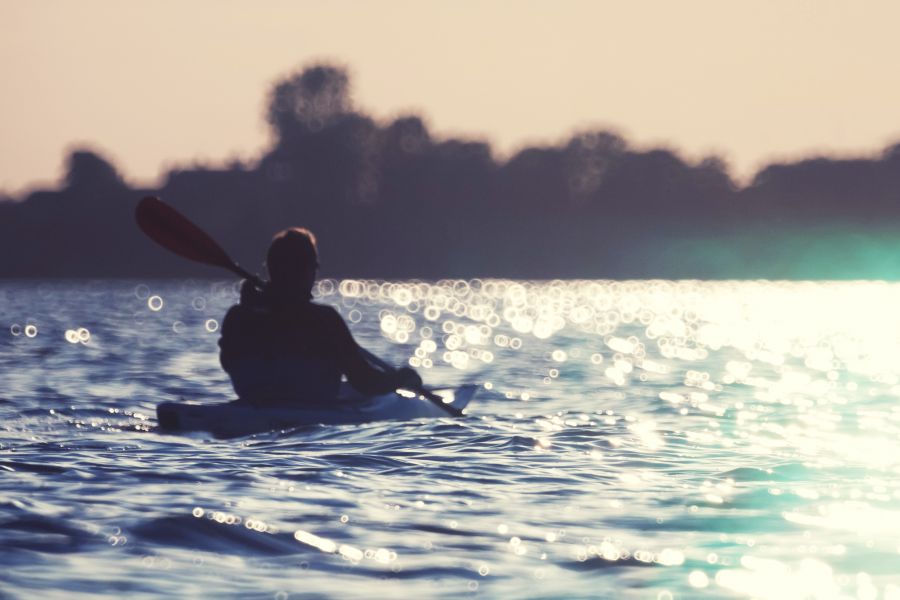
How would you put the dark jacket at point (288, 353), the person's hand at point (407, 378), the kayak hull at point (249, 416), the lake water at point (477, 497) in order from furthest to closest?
the person's hand at point (407, 378) → the kayak hull at point (249, 416) → the dark jacket at point (288, 353) → the lake water at point (477, 497)

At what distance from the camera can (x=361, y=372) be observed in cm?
1177

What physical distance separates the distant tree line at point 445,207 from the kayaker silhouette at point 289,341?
100m

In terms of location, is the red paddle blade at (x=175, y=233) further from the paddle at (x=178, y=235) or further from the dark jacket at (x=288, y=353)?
the dark jacket at (x=288, y=353)

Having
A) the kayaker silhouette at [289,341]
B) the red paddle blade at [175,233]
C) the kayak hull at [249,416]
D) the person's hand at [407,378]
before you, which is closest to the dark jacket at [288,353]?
the kayaker silhouette at [289,341]

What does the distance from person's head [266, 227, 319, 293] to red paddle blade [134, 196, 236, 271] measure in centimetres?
233

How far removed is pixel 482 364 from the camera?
78.2 ft

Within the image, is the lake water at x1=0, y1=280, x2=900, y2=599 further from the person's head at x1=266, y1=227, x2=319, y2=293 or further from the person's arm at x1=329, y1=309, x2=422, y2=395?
the person's head at x1=266, y1=227, x2=319, y2=293

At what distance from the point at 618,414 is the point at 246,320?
446 centimetres

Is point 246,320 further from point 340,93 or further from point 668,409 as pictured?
point 340,93

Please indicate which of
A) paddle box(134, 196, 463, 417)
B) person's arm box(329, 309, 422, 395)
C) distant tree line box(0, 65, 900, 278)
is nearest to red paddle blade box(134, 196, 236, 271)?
paddle box(134, 196, 463, 417)

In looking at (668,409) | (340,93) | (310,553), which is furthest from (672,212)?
(310,553)

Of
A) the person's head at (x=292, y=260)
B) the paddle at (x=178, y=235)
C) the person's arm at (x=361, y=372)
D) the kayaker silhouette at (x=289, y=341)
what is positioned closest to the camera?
the person's head at (x=292, y=260)

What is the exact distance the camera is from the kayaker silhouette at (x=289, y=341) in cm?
1091

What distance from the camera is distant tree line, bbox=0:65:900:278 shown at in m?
114
